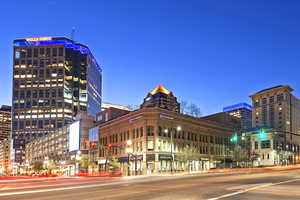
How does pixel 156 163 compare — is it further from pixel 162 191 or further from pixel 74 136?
pixel 162 191

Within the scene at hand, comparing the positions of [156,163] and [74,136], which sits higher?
[74,136]

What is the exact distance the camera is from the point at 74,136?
387 feet

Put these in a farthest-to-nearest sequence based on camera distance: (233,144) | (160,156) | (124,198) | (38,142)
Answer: (38,142) < (233,144) < (160,156) < (124,198)

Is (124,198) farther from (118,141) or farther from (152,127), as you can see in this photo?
(118,141)

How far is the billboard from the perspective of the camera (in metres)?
114

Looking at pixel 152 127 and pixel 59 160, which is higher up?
pixel 152 127

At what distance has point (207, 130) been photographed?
93.3 m

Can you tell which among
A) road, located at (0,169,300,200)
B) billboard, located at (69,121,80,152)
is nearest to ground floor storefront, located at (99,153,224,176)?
billboard, located at (69,121,80,152)

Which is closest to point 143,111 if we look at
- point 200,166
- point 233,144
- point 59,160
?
point 200,166

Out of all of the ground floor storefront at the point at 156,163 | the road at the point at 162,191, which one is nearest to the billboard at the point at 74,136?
the ground floor storefront at the point at 156,163

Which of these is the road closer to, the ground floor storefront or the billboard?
the ground floor storefront

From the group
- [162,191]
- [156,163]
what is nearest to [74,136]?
[156,163]

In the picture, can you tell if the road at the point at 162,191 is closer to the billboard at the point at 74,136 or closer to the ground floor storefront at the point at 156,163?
the ground floor storefront at the point at 156,163

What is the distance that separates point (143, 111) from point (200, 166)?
2361 centimetres
